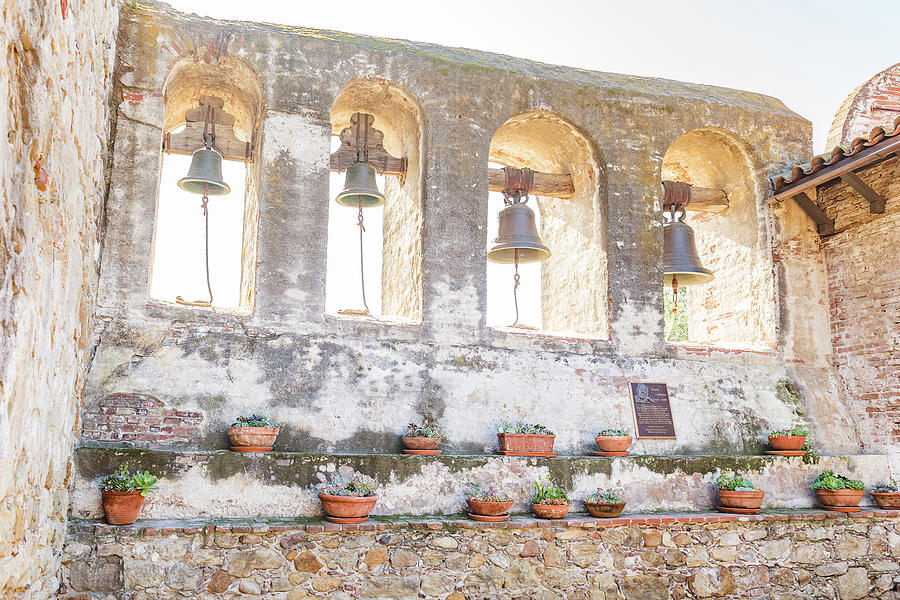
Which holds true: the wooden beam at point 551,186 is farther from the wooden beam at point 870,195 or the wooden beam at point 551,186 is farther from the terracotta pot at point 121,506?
the terracotta pot at point 121,506

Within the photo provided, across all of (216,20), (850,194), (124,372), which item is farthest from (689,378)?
(216,20)

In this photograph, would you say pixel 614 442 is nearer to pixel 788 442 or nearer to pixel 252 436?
pixel 788 442

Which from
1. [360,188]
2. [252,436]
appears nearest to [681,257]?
[360,188]

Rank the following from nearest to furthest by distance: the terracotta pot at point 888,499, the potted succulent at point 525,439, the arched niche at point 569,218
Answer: the potted succulent at point 525,439 < the terracotta pot at point 888,499 < the arched niche at point 569,218

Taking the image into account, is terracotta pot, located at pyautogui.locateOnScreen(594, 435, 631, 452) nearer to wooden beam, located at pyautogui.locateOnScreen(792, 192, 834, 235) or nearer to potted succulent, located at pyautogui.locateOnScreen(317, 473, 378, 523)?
potted succulent, located at pyautogui.locateOnScreen(317, 473, 378, 523)

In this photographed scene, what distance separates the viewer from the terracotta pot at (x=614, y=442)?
22.5ft

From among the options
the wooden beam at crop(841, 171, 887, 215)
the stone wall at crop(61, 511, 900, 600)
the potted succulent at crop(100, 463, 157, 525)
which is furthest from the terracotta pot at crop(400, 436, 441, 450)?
the wooden beam at crop(841, 171, 887, 215)

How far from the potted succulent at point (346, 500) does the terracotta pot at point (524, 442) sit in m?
1.32

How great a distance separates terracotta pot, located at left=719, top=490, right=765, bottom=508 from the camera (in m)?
6.74

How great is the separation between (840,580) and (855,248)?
3475 mm

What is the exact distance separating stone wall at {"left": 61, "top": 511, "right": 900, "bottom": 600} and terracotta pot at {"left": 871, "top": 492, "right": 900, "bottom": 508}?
0.41 feet

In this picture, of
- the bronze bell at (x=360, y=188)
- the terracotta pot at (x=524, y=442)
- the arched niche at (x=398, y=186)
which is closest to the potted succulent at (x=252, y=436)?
the arched niche at (x=398, y=186)

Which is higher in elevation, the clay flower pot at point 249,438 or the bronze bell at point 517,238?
the bronze bell at point 517,238

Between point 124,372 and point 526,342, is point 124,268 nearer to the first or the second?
point 124,372
